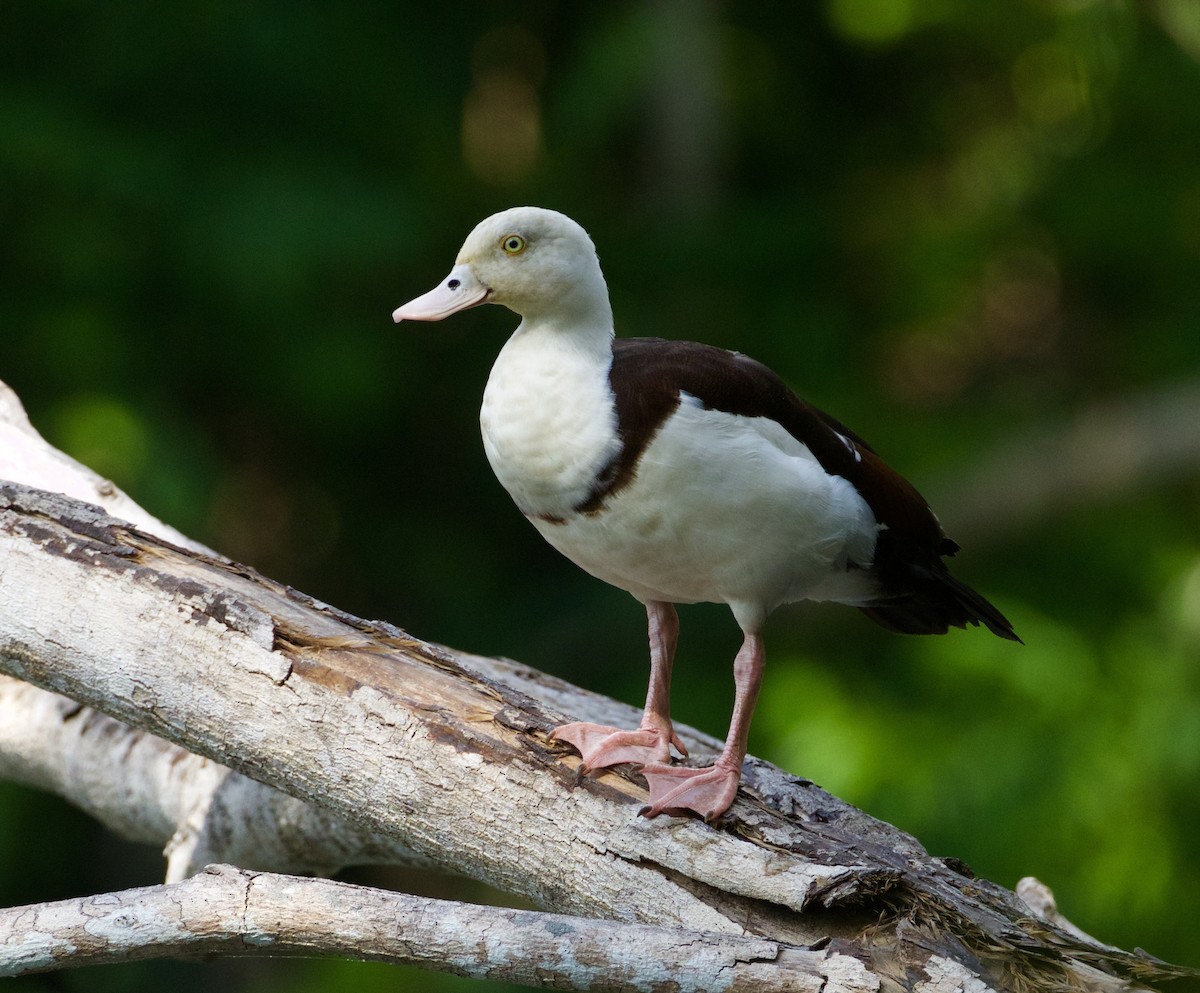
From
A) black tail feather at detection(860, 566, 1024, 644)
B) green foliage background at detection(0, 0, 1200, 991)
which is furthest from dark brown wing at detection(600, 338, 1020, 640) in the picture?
green foliage background at detection(0, 0, 1200, 991)

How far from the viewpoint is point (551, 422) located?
1.86 m

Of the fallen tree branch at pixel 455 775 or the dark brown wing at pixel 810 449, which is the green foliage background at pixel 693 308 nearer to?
the dark brown wing at pixel 810 449

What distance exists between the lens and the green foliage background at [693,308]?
4.23m

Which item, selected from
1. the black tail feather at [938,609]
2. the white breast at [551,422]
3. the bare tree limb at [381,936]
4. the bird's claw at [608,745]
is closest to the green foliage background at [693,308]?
the black tail feather at [938,609]

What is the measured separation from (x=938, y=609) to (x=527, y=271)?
87 centimetres

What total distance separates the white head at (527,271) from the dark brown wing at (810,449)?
98 mm

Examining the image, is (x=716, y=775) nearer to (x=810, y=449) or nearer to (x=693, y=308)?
(x=810, y=449)

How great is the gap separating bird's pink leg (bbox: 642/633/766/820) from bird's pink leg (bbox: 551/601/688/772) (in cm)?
6

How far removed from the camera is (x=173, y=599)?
1.95 metres

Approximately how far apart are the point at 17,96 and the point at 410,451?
5.71ft

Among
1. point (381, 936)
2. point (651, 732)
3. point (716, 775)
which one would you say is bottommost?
point (381, 936)

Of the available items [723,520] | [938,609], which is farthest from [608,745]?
[938,609]

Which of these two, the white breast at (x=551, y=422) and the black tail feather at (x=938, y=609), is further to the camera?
the black tail feather at (x=938, y=609)

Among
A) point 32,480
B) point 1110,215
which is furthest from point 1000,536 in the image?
point 32,480
